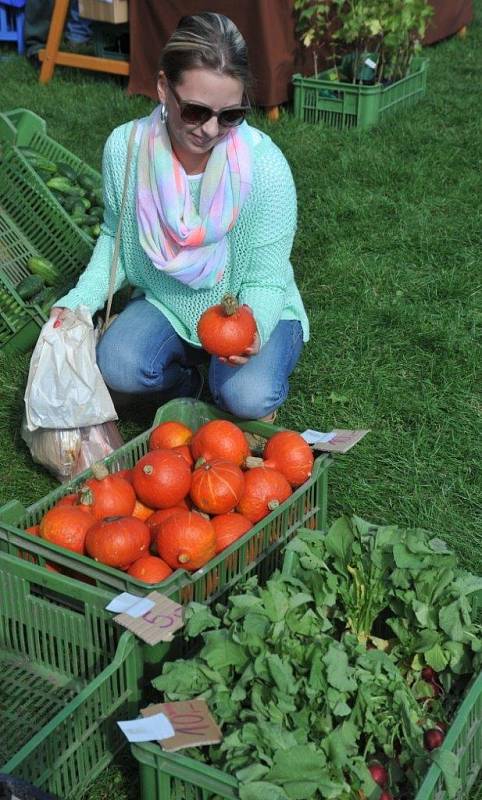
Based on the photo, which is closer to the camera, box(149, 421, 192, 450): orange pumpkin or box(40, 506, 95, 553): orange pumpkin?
box(40, 506, 95, 553): orange pumpkin

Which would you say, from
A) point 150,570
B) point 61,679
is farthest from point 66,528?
point 61,679

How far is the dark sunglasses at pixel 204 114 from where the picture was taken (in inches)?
115

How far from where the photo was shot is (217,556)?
252cm

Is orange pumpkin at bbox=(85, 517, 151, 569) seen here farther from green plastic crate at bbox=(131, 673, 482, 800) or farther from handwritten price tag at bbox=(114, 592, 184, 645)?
green plastic crate at bbox=(131, 673, 482, 800)

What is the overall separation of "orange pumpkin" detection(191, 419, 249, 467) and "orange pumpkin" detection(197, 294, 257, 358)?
0.78 feet

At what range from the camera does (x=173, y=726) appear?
6.25 feet

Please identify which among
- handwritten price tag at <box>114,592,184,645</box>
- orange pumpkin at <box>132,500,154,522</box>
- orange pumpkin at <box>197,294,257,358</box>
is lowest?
orange pumpkin at <box>132,500,154,522</box>

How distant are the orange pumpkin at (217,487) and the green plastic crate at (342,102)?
16.3ft

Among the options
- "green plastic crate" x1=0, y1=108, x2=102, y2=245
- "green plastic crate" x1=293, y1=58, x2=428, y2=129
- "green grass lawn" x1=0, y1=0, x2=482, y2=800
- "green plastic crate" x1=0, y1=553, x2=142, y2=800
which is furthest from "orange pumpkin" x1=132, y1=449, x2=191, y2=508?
"green plastic crate" x1=293, y1=58, x2=428, y2=129

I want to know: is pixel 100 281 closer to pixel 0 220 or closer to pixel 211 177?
pixel 211 177

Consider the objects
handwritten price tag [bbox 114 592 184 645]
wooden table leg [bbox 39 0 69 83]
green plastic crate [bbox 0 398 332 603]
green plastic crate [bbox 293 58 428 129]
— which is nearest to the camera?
handwritten price tag [bbox 114 592 184 645]

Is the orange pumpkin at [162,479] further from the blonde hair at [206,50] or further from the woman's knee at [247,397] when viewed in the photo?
the blonde hair at [206,50]

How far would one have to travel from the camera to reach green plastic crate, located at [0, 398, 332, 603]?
243cm

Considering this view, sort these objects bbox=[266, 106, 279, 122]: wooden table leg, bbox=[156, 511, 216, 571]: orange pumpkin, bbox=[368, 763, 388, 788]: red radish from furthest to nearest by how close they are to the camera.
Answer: bbox=[266, 106, 279, 122]: wooden table leg
bbox=[156, 511, 216, 571]: orange pumpkin
bbox=[368, 763, 388, 788]: red radish
